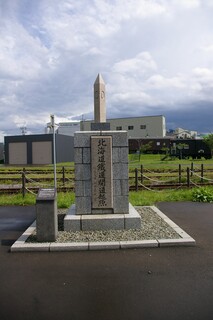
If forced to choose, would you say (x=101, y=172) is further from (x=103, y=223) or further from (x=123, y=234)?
(x=123, y=234)

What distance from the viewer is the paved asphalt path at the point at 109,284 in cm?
357

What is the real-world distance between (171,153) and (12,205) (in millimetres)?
43439

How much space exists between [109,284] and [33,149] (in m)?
43.4

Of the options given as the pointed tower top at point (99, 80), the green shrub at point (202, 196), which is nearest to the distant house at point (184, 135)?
the green shrub at point (202, 196)

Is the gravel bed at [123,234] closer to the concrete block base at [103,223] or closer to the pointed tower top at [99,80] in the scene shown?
the concrete block base at [103,223]

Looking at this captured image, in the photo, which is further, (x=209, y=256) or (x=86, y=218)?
(x=86, y=218)

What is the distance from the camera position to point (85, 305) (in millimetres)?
3723

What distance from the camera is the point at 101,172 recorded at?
709cm

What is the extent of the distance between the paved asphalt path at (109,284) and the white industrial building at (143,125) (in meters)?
69.8

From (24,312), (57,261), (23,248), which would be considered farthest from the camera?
(23,248)

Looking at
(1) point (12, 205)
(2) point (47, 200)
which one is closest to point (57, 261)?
(2) point (47, 200)

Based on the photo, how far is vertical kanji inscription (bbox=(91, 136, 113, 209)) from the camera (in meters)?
7.05

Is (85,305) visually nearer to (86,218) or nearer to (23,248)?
(23,248)

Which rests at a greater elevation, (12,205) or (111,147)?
(111,147)
